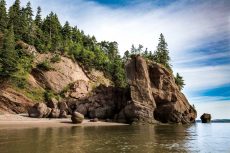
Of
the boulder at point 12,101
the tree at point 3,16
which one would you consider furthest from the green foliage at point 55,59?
the boulder at point 12,101

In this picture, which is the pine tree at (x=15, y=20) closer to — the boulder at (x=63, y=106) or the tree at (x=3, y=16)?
the tree at (x=3, y=16)

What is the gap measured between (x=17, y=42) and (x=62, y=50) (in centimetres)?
1929

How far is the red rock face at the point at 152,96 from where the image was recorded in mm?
75312

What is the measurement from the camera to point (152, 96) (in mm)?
80250

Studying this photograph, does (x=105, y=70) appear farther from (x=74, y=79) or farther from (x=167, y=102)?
(x=167, y=102)

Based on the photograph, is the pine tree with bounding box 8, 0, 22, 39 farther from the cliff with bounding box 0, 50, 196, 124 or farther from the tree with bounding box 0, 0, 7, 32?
the cliff with bounding box 0, 50, 196, 124

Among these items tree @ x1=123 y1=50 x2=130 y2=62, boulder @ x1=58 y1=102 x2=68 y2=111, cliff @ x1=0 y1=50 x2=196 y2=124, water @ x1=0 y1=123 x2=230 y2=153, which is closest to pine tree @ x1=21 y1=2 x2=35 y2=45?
cliff @ x1=0 y1=50 x2=196 y2=124

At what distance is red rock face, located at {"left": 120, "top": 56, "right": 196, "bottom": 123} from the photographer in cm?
7531

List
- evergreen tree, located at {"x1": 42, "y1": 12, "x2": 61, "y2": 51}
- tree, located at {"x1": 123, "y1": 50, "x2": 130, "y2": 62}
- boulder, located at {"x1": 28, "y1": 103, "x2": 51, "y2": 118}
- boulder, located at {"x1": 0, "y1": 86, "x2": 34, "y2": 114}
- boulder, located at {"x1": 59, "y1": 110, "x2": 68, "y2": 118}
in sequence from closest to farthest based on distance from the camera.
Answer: boulder, located at {"x1": 28, "y1": 103, "x2": 51, "y2": 118} → boulder, located at {"x1": 0, "y1": 86, "x2": 34, "y2": 114} → boulder, located at {"x1": 59, "y1": 110, "x2": 68, "y2": 118} → evergreen tree, located at {"x1": 42, "y1": 12, "x2": 61, "y2": 51} → tree, located at {"x1": 123, "y1": 50, "x2": 130, "y2": 62}

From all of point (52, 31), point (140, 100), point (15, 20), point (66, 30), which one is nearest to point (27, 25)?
point (15, 20)

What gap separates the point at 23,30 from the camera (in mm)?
99688

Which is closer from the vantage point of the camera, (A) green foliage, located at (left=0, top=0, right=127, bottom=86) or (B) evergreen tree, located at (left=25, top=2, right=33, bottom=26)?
(A) green foliage, located at (left=0, top=0, right=127, bottom=86)

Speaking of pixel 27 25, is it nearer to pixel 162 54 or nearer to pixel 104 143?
pixel 162 54

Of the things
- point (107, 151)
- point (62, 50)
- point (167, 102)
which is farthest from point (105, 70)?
point (107, 151)
